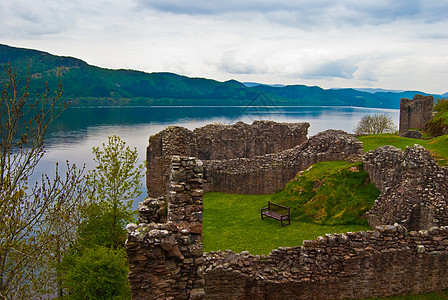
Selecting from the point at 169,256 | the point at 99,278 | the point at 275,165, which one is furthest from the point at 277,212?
the point at 169,256

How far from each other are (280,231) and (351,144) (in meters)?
8.86

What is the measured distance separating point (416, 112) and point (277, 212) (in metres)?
46.5

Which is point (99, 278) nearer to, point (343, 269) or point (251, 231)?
point (251, 231)

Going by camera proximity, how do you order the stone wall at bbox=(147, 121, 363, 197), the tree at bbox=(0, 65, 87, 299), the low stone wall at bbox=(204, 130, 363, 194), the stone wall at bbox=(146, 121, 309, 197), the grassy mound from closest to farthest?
the tree at bbox=(0, 65, 87, 299) < the grassy mound < the low stone wall at bbox=(204, 130, 363, 194) < the stone wall at bbox=(147, 121, 363, 197) < the stone wall at bbox=(146, 121, 309, 197)

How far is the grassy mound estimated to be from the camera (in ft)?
53.4

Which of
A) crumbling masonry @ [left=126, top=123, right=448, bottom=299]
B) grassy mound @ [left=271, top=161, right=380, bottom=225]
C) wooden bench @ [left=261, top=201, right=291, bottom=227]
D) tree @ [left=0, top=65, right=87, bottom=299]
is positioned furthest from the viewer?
wooden bench @ [left=261, top=201, right=291, bottom=227]

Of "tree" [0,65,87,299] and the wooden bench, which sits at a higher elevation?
"tree" [0,65,87,299]

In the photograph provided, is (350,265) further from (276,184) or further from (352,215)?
(276,184)

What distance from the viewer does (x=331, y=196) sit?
57.3 ft

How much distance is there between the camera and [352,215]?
16.0 meters

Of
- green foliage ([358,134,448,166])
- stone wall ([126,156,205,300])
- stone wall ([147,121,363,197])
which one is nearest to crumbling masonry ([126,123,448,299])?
stone wall ([126,156,205,300])

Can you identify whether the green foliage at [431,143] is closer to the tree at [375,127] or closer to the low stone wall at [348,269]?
the low stone wall at [348,269]

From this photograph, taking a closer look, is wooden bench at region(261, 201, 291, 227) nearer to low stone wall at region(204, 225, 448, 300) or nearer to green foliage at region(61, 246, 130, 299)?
low stone wall at region(204, 225, 448, 300)

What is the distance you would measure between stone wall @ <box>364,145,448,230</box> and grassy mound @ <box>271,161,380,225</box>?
0.93 m
